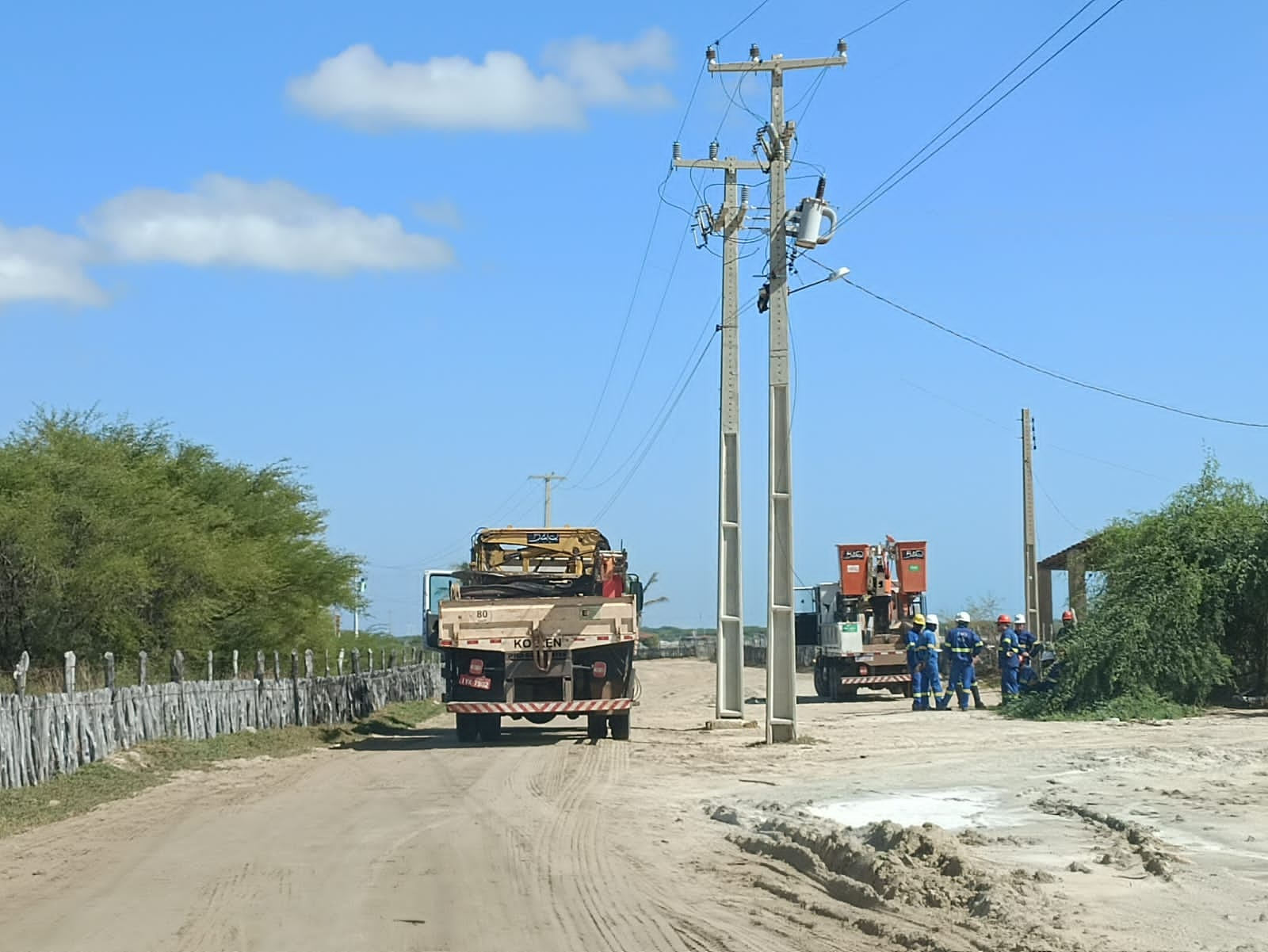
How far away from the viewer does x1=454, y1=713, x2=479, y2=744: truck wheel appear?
2497 cm

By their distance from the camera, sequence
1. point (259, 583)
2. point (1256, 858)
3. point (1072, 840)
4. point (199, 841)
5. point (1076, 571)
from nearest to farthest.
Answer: point (1256, 858) → point (1072, 840) → point (199, 841) → point (259, 583) → point (1076, 571)

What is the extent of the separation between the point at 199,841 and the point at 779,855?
198 inches

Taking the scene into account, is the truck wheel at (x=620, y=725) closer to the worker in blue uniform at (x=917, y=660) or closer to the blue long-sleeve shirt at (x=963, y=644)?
the worker in blue uniform at (x=917, y=660)

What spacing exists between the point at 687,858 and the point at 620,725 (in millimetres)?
12534

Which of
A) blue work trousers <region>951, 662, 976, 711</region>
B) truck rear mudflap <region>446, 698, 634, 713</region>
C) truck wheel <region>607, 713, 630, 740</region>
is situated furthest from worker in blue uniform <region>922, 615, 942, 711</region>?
truck rear mudflap <region>446, 698, 634, 713</region>

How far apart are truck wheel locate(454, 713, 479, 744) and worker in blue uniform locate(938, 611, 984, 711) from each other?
34.7 ft

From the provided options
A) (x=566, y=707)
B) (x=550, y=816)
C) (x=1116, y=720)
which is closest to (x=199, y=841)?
(x=550, y=816)

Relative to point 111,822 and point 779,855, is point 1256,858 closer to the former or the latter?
point 779,855

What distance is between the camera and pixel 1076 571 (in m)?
42.9

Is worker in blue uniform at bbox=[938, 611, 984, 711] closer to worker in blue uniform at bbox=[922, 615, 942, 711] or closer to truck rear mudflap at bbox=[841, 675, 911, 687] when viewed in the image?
worker in blue uniform at bbox=[922, 615, 942, 711]

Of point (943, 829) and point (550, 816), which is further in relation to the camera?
point (550, 816)

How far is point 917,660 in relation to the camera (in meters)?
31.7

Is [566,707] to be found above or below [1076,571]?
below

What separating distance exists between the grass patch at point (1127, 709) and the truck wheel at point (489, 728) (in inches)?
358
